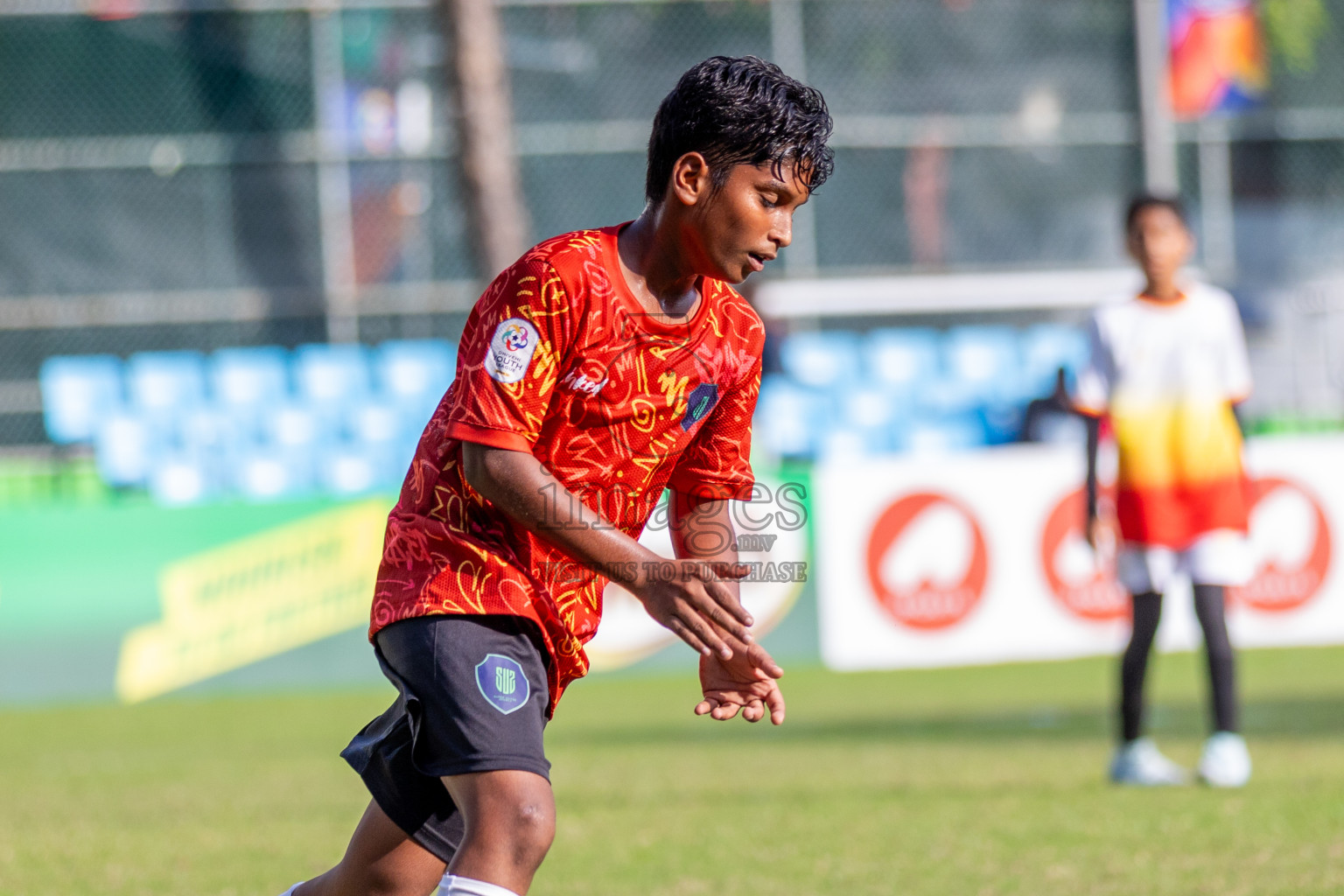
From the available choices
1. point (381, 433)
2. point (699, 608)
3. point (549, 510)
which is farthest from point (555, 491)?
point (381, 433)

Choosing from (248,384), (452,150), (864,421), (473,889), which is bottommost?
(473,889)

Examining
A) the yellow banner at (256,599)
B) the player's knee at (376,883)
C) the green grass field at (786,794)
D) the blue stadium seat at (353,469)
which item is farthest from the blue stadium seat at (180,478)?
the player's knee at (376,883)

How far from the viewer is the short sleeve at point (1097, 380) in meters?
7.06

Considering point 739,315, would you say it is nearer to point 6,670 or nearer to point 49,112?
point 6,670

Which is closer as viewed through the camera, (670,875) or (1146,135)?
(670,875)

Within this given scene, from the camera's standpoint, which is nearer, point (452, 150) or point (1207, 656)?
point (1207, 656)

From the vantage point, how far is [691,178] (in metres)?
3.19

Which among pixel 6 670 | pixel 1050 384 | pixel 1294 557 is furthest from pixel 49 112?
pixel 1294 557

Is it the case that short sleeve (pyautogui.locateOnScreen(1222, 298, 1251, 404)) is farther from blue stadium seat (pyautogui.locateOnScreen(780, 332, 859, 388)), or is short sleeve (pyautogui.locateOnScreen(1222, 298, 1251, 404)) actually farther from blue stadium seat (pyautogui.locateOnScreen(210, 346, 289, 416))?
blue stadium seat (pyautogui.locateOnScreen(210, 346, 289, 416))

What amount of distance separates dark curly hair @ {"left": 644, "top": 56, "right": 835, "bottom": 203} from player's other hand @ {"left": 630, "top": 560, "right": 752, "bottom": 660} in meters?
0.70

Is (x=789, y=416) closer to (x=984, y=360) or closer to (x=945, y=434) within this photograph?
(x=945, y=434)

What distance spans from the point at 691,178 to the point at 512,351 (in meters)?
0.44

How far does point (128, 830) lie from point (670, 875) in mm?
2345

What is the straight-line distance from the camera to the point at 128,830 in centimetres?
666
